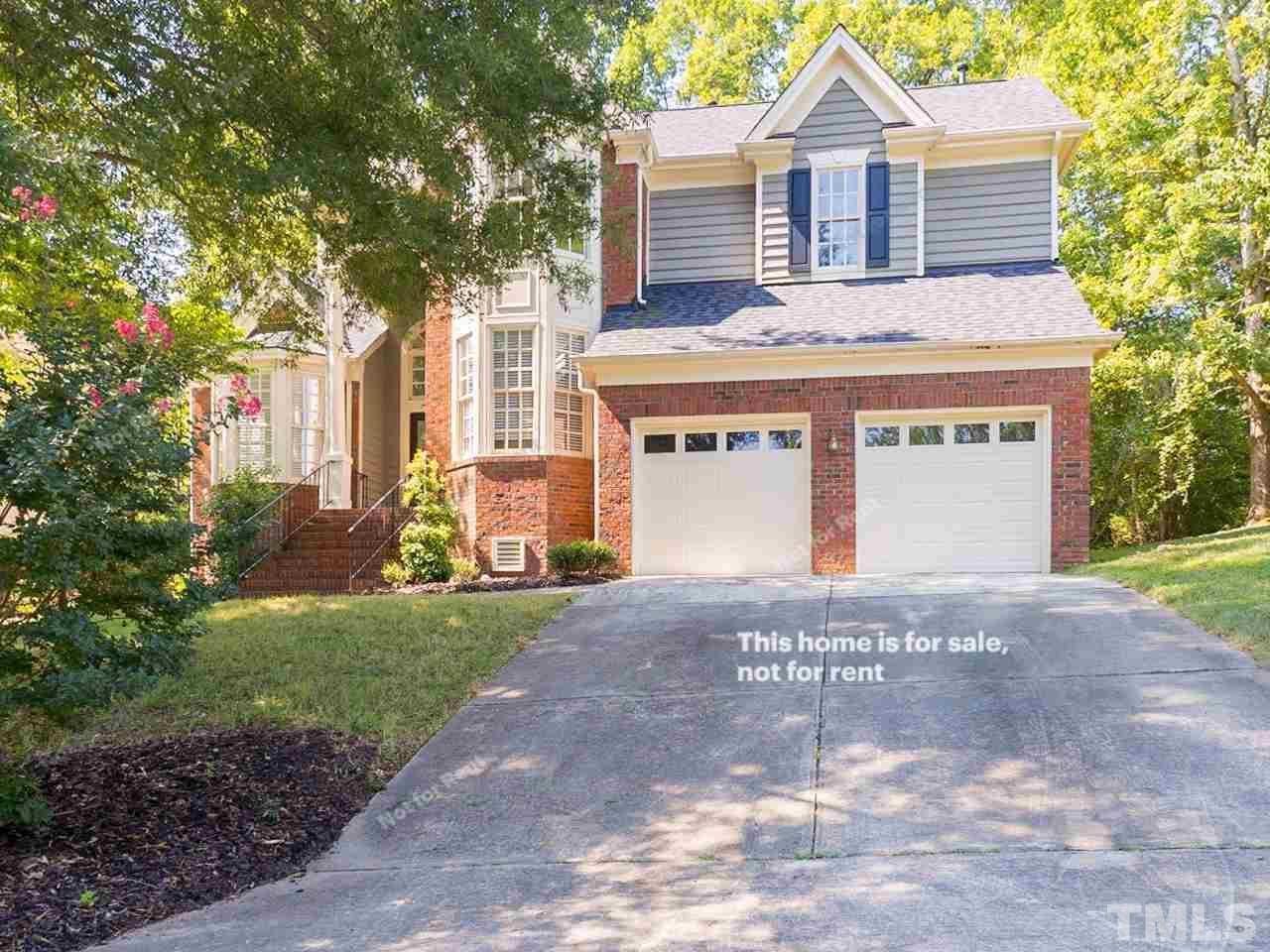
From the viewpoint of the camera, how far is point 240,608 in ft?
33.8

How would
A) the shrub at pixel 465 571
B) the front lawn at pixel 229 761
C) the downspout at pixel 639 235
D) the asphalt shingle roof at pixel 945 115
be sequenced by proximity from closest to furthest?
1. the front lawn at pixel 229 761
2. the shrub at pixel 465 571
3. the downspout at pixel 639 235
4. the asphalt shingle roof at pixel 945 115

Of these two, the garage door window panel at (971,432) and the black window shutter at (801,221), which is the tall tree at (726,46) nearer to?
the black window shutter at (801,221)

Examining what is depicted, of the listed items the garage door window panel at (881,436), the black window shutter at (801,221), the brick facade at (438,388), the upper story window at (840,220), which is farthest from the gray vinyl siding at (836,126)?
the brick facade at (438,388)

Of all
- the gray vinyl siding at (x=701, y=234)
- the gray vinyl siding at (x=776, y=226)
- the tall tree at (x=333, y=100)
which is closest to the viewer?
the tall tree at (x=333, y=100)

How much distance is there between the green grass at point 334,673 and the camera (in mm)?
6493

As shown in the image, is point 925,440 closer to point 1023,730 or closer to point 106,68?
point 1023,730

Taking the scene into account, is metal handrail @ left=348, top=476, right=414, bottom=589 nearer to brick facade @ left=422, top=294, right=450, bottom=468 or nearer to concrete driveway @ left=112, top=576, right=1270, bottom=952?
brick facade @ left=422, top=294, right=450, bottom=468

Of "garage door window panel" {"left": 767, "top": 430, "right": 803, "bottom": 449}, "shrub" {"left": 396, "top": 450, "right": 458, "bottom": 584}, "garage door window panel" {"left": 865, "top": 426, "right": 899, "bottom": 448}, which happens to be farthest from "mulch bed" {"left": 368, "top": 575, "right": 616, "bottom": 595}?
"garage door window panel" {"left": 865, "top": 426, "right": 899, "bottom": 448}

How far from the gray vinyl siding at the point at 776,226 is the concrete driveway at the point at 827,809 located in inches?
325

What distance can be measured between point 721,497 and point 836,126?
249 inches

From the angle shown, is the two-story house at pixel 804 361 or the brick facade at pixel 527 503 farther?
the brick facade at pixel 527 503

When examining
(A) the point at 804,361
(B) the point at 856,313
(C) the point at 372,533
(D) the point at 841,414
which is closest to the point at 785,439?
(D) the point at 841,414

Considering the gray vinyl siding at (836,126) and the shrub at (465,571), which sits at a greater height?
the gray vinyl siding at (836,126)

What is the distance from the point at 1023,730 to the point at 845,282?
33.3 feet
